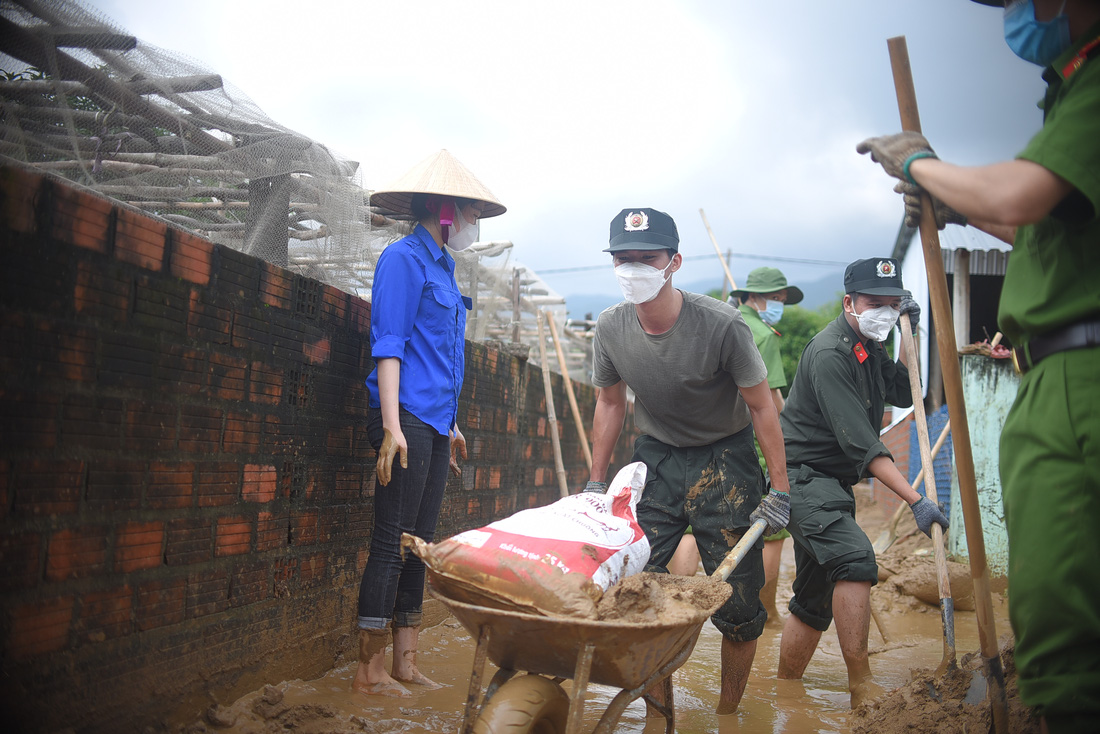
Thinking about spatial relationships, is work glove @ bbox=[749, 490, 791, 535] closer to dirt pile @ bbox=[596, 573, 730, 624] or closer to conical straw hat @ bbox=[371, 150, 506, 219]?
dirt pile @ bbox=[596, 573, 730, 624]

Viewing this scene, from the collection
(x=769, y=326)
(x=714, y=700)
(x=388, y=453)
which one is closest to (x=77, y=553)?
(x=388, y=453)

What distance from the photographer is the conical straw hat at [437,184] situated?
316cm

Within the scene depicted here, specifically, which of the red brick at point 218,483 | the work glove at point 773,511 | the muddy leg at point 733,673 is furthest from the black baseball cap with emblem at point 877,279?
the red brick at point 218,483

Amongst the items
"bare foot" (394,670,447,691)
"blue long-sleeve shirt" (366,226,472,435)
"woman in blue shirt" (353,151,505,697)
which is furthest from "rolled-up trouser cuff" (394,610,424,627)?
"blue long-sleeve shirt" (366,226,472,435)

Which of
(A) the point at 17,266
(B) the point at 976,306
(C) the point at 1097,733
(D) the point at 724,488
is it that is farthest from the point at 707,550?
(B) the point at 976,306

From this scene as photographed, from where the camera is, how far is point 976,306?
11500mm

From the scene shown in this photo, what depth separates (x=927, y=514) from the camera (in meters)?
3.31

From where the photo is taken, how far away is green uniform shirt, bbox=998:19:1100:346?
1.54m

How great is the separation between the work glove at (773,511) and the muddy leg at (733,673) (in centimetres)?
51

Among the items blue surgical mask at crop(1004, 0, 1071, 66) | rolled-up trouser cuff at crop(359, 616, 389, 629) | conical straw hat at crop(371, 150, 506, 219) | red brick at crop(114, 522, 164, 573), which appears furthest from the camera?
conical straw hat at crop(371, 150, 506, 219)

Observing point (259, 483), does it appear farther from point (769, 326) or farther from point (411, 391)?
point (769, 326)

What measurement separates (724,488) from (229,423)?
1.88 meters

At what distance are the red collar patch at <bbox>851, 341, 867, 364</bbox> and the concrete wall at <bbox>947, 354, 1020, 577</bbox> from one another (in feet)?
8.11

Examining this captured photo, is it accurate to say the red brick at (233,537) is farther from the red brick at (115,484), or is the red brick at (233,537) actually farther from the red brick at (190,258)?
the red brick at (190,258)
